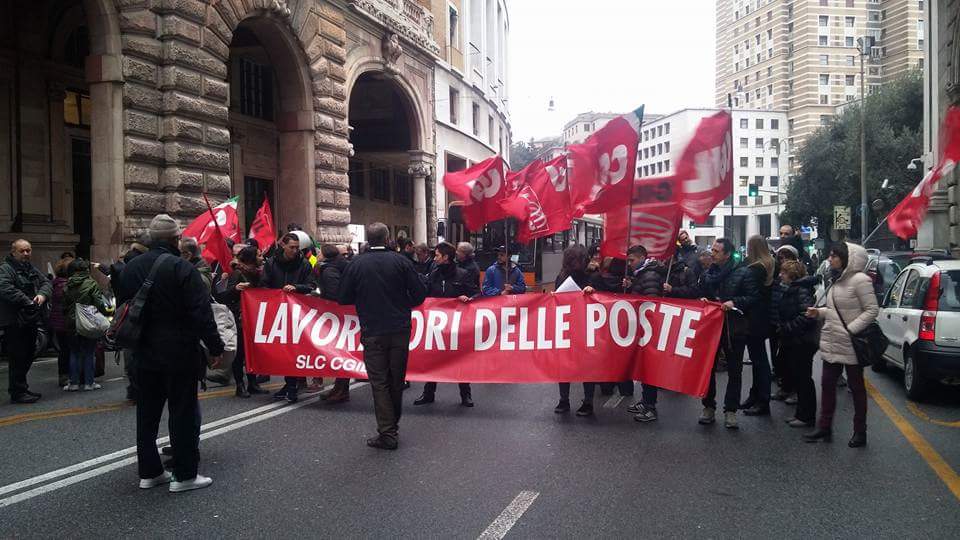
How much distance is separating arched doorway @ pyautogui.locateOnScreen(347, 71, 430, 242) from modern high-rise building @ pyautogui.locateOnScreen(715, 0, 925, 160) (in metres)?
64.5

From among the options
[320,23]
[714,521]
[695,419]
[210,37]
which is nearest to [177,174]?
[210,37]

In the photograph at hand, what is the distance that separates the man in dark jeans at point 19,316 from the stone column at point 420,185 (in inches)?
777

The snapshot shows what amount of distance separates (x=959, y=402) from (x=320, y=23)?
16455 mm

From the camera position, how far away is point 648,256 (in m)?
7.49

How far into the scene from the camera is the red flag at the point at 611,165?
23.9ft

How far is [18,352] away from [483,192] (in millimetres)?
6080

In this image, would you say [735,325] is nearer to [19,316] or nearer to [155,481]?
[155,481]

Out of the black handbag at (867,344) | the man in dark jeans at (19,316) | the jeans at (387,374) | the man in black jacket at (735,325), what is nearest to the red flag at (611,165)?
the man in black jacket at (735,325)

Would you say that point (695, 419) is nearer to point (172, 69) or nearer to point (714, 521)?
point (714, 521)

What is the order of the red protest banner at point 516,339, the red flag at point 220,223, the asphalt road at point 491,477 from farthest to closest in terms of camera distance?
the red flag at point 220,223 → the red protest banner at point 516,339 → the asphalt road at point 491,477

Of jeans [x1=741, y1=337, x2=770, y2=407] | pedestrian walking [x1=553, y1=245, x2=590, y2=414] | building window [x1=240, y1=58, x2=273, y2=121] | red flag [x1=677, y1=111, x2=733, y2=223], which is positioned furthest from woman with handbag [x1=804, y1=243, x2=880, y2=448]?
building window [x1=240, y1=58, x2=273, y2=121]

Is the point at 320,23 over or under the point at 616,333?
over

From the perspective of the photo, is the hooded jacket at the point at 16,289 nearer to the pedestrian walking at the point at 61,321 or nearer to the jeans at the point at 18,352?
the jeans at the point at 18,352

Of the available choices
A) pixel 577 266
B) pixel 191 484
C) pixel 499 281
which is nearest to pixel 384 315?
pixel 191 484
